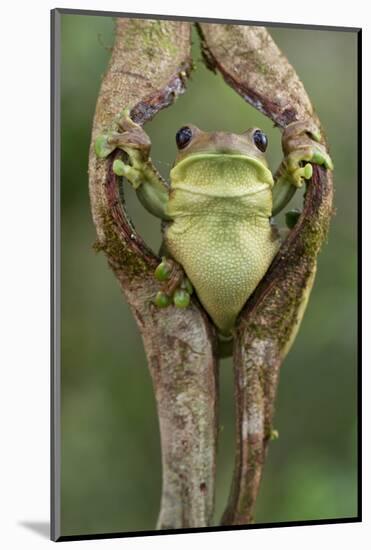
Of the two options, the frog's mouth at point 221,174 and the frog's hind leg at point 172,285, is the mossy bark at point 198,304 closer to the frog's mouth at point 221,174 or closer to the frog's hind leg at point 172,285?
the frog's hind leg at point 172,285

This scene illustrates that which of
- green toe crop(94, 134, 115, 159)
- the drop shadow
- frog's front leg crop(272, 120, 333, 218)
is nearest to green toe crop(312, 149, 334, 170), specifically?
frog's front leg crop(272, 120, 333, 218)

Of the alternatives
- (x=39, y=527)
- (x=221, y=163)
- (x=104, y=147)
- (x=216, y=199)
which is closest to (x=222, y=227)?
(x=216, y=199)

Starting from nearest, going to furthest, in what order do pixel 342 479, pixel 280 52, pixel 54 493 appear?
pixel 54 493, pixel 280 52, pixel 342 479

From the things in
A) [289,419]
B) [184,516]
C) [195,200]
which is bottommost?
[184,516]

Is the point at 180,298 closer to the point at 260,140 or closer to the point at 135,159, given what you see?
the point at 135,159

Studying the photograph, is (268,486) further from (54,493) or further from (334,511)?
(54,493)

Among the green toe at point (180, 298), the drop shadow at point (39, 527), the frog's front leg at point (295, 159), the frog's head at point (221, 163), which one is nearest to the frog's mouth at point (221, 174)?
the frog's head at point (221, 163)

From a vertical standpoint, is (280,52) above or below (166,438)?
above

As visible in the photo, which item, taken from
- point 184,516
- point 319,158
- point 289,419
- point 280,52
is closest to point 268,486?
point 289,419
